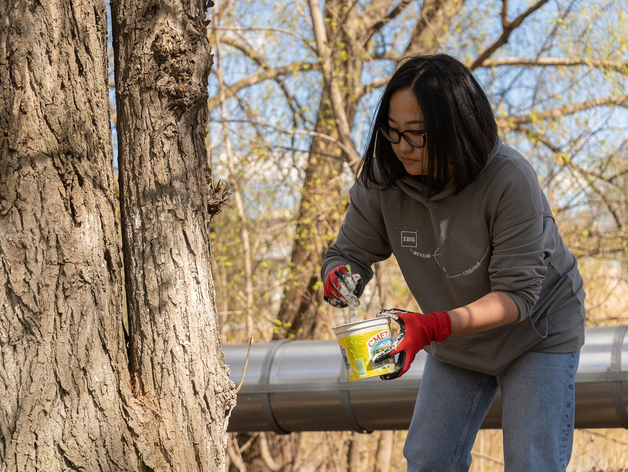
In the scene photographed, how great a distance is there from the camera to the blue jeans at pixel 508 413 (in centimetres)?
227

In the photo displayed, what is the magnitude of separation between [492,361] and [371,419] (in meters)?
1.78

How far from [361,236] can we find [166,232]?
0.74 m

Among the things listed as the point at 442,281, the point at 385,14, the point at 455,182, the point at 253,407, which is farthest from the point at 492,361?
the point at 385,14

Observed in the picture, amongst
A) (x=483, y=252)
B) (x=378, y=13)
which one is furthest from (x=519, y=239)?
(x=378, y=13)

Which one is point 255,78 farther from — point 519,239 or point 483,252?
point 519,239

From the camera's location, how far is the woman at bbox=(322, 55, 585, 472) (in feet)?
7.12

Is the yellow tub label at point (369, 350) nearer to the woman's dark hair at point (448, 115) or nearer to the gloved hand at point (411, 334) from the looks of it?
the gloved hand at point (411, 334)

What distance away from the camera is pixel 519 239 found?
2.21 meters

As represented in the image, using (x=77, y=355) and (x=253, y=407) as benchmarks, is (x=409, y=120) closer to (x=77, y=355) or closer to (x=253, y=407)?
(x=77, y=355)

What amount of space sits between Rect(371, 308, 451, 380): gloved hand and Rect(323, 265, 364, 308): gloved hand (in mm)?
225

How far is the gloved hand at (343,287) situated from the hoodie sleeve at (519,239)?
44cm

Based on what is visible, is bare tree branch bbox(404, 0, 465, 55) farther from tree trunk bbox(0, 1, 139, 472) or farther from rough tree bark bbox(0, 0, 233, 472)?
tree trunk bbox(0, 1, 139, 472)

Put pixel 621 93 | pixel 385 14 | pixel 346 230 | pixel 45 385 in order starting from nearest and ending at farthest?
pixel 45 385 < pixel 346 230 < pixel 621 93 < pixel 385 14

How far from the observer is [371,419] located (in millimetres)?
4059
